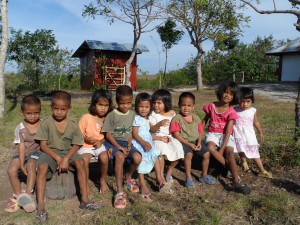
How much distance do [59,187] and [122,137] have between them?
2.76 ft

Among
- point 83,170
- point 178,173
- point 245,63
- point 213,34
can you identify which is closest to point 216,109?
point 178,173

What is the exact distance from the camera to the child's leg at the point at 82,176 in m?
3.08

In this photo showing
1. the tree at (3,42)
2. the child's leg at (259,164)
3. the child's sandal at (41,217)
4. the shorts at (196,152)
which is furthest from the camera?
the tree at (3,42)

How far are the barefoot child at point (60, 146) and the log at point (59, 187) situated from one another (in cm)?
11

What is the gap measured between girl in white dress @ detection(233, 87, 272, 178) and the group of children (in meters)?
0.01

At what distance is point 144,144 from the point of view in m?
3.45

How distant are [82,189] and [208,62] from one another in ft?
84.1

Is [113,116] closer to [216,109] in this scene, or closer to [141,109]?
[141,109]

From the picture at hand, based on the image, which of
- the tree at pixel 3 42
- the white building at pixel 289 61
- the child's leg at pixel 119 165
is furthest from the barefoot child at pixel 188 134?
the white building at pixel 289 61

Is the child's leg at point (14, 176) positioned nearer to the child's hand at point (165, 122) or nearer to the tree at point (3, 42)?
the child's hand at point (165, 122)

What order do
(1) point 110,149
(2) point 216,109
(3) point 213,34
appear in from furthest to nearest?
(3) point 213,34 < (2) point 216,109 < (1) point 110,149

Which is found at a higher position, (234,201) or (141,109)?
(141,109)

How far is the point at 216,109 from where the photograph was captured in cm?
401

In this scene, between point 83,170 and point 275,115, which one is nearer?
point 83,170
